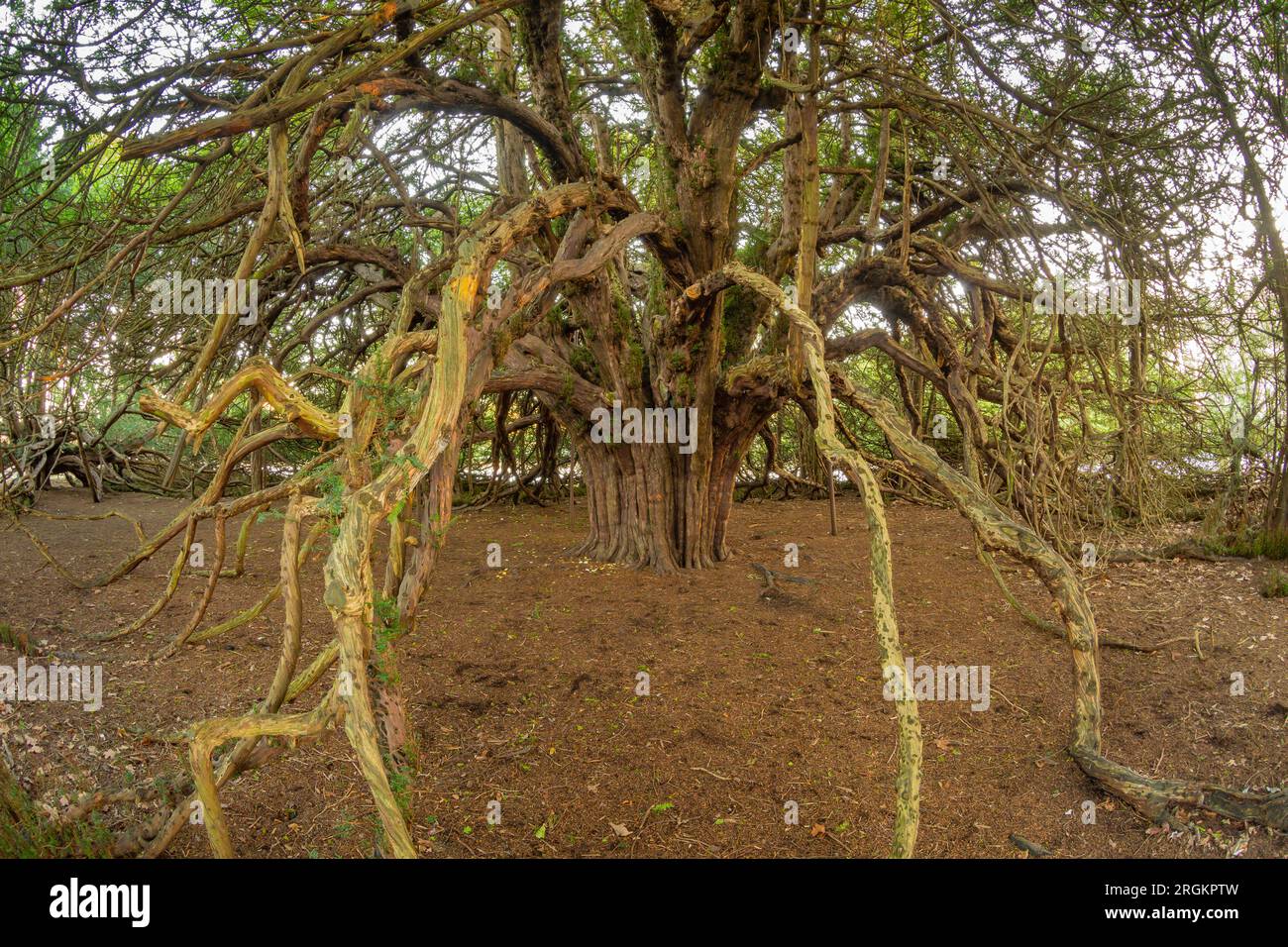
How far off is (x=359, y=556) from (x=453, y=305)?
1215 mm
